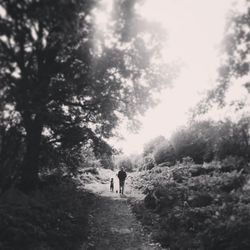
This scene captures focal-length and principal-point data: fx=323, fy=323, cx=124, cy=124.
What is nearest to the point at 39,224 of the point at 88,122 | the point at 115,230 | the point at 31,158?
the point at 115,230

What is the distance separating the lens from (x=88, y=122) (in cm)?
2034

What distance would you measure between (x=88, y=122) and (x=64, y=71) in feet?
15.5

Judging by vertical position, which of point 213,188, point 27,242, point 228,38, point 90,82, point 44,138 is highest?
point 228,38

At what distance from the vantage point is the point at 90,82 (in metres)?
15.3

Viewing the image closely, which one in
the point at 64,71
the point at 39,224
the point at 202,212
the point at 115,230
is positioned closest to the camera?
the point at 39,224

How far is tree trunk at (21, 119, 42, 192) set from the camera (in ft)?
55.8

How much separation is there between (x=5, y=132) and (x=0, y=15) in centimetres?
622

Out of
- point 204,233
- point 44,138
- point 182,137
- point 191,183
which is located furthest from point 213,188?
point 182,137

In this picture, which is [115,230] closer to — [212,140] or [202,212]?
[202,212]

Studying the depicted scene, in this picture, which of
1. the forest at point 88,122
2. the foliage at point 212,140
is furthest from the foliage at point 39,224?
the foliage at point 212,140

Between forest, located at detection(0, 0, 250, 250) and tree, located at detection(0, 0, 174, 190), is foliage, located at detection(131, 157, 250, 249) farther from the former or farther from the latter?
tree, located at detection(0, 0, 174, 190)

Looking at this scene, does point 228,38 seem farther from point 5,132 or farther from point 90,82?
point 5,132

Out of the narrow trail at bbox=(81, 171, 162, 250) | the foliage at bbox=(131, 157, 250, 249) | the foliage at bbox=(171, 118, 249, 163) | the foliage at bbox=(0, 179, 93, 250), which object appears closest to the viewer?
the foliage at bbox=(0, 179, 93, 250)

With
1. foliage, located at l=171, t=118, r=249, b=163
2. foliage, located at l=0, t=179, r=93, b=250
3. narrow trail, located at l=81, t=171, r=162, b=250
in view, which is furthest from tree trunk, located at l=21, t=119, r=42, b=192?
foliage, located at l=171, t=118, r=249, b=163
